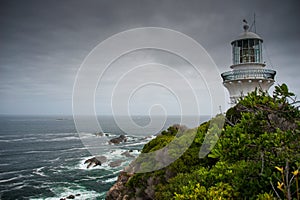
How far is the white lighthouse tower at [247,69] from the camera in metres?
12.2

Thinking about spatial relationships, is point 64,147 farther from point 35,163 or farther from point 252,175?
point 252,175

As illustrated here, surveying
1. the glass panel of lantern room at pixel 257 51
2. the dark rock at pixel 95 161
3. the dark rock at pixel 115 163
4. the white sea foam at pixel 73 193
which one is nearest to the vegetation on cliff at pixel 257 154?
the glass panel of lantern room at pixel 257 51

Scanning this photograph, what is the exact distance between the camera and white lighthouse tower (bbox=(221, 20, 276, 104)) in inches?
480

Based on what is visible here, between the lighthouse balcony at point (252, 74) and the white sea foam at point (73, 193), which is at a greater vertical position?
the lighthouse balcony at point (252, 74)

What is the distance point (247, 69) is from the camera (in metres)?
12.3

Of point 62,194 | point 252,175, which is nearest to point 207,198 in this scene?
point 252,175

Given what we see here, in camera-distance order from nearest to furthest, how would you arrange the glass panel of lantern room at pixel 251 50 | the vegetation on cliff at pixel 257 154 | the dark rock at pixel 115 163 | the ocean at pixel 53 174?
1. the vegetation on cliff at pixel 257 154
2. the glass panel of lantern room at pixel 251 50
3. the ocean at pixel 53 174
4. the dark rock at pixel 115 163

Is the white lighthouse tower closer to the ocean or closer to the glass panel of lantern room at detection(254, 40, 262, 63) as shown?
the glass panel of lantern room at detection(254, 40, 262, 63)

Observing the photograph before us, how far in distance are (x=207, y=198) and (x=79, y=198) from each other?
17643 mm

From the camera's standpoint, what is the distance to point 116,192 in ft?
37.6

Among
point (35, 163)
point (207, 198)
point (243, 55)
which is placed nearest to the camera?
point (207, 198)

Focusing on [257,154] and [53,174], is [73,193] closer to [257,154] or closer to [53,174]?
[53,174]

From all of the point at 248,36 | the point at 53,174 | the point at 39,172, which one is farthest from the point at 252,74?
the point at 39,172

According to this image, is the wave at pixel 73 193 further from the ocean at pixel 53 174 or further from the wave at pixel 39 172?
the wave at pixel 39 172
